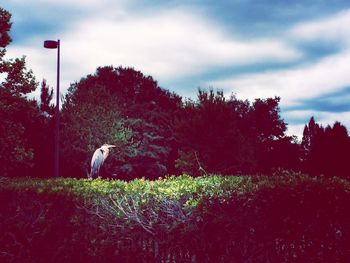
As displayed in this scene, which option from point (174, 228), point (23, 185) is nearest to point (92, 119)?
point (23, 185)

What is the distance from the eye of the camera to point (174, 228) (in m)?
6.86

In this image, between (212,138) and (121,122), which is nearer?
(212,138)

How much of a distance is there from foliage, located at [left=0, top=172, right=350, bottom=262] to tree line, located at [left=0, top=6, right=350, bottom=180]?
51.6 ft

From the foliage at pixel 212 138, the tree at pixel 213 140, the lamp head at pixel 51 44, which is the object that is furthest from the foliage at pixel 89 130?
the lamp head at pixel 51 44

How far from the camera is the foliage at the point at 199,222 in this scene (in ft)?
20.6

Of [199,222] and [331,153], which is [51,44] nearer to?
[199,222]

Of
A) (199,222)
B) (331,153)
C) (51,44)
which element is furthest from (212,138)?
(199,222)

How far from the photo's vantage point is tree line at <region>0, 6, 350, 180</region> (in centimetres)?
2642

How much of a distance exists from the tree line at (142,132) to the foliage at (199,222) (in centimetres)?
1573

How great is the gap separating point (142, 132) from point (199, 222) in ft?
142

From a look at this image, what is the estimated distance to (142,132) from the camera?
4988 cm

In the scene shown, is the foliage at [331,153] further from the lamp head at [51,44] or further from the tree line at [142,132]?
the lamp head at [51,44]

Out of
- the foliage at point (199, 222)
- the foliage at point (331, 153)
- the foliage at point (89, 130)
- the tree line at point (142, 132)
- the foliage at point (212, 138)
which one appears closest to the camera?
the foliage at point (199, 222)

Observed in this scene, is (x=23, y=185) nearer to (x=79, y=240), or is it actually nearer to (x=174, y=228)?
(x=79, y=240)
